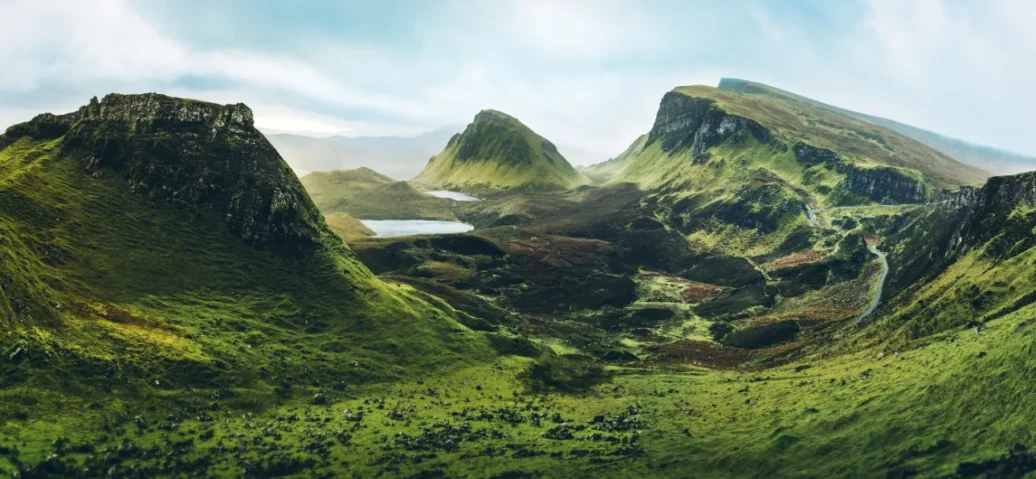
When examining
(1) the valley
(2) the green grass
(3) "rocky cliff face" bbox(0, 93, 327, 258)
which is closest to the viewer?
(1) the valley

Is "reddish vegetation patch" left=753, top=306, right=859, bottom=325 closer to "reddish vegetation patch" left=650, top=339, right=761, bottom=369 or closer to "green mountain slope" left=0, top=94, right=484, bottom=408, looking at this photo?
"reddish vegetation patch" left=650, top=339, right=761, bottom=369

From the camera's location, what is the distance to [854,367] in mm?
87188

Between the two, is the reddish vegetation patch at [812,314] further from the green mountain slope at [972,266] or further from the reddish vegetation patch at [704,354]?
the reddish vegetation patch at [704,354]

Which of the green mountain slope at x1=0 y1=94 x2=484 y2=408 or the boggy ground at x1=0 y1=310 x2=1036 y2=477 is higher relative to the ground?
the green mountain slope at x1=0 y1=94 x2=484 y2=408

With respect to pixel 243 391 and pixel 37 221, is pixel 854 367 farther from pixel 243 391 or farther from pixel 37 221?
pixel 37 221

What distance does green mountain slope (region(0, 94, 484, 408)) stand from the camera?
75750 mm

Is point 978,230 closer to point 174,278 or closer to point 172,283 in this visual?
point 172,283

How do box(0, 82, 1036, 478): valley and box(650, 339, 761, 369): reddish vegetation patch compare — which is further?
box(650, 339, 761, 369): reddish vegetation patch

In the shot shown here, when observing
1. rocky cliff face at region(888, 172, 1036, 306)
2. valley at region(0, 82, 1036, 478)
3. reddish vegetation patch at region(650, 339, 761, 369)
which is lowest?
reddish vegetation patch at region(650, 339, 761, 369)

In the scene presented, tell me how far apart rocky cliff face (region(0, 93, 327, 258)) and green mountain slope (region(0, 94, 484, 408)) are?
1.04 feet

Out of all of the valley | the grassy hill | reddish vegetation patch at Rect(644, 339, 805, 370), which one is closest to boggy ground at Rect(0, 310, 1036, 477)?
the valley

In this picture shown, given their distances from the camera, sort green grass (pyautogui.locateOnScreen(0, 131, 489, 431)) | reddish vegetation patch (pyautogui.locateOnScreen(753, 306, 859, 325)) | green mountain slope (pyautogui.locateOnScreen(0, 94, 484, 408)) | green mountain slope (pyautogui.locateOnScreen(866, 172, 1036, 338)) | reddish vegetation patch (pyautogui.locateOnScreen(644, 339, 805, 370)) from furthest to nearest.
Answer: reddish vegetation patch (pyautogui.locateOnScreen(753, 306, 859, 325)), reddish vegetation patch (pyautogui.locateOnScreen(644, 339, 805, 370)), green mountain slope (pyautogui.locateOnScreen(866, 172, 1036, 338)), green mountain slope (pyautogui.locateOnScreen(0, 94, 484, 408)), green grass (pyautogui.locateOnScreen(0, 131, 489, 431))

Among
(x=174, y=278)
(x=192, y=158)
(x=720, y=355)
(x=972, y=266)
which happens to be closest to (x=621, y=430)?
(x=720, y=355)

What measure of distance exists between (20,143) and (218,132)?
35.4m
